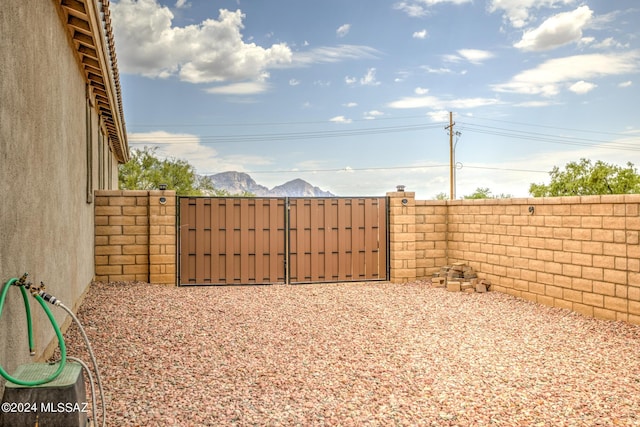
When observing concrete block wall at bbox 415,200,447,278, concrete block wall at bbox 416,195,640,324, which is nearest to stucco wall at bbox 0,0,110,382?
concrete block wall at bbox 415,200,447,278

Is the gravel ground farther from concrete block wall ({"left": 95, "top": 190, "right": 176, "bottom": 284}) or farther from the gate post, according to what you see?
the gate post

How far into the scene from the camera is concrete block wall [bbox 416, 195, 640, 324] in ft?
21.6

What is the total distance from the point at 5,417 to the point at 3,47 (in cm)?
219

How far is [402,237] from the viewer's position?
33.3ft

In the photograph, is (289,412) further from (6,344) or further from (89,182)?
(89,182)

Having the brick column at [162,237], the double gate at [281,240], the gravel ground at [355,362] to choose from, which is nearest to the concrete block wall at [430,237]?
the double gate at [281,240]

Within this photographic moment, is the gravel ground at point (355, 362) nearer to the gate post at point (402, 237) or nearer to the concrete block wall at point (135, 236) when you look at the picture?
the concrete block wall at point (135, 236)

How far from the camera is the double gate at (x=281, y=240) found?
9.57 m

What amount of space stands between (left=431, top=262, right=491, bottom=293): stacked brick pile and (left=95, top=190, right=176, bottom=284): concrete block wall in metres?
5.29

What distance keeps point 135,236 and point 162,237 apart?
1.61ft

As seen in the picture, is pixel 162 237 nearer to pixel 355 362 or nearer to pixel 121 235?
pixel 121 235

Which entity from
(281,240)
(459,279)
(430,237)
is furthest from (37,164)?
(430,237)

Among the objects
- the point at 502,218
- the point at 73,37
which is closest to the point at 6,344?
the point at 73,37

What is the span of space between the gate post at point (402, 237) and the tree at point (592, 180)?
26464mm
